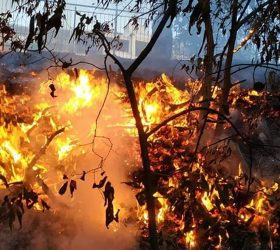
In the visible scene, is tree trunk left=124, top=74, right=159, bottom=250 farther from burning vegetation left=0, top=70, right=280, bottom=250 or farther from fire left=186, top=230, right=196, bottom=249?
fire left=186, top=230, right=196, bottom=249

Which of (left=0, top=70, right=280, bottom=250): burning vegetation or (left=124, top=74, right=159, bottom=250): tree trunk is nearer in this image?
(left=124, top=74, right=159, bottom=250): tree trunk

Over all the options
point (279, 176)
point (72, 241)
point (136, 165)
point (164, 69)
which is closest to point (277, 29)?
point (279, 176)

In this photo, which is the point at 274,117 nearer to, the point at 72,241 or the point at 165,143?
the point at 165,143

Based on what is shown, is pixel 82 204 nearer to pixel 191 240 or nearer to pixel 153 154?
pixel 191 240

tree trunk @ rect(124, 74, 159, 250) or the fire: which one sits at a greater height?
tree trunk @ rect(124, 74, 159, 250)

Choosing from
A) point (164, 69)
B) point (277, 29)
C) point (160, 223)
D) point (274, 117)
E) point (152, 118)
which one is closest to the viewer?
point (277, 29)

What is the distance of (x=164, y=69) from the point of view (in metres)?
9.85

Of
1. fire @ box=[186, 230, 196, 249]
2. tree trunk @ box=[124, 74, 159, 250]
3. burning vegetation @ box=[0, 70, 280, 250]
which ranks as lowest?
fire @ box=[186, 230, 196, 249]

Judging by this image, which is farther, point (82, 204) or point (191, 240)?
point (82, 204)

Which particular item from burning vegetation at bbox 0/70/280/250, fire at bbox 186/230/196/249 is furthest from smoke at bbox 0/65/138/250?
fire at bbox 186/230/196/249

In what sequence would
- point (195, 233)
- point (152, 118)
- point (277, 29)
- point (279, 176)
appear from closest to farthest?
point (277, 29) < point (195, 233) < point (279, 176) < point (152, 118)

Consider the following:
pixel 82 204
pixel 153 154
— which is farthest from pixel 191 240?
pixel 153 154

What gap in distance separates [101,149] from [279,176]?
3.22 metres

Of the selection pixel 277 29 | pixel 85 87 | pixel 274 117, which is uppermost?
pixel 277 29
